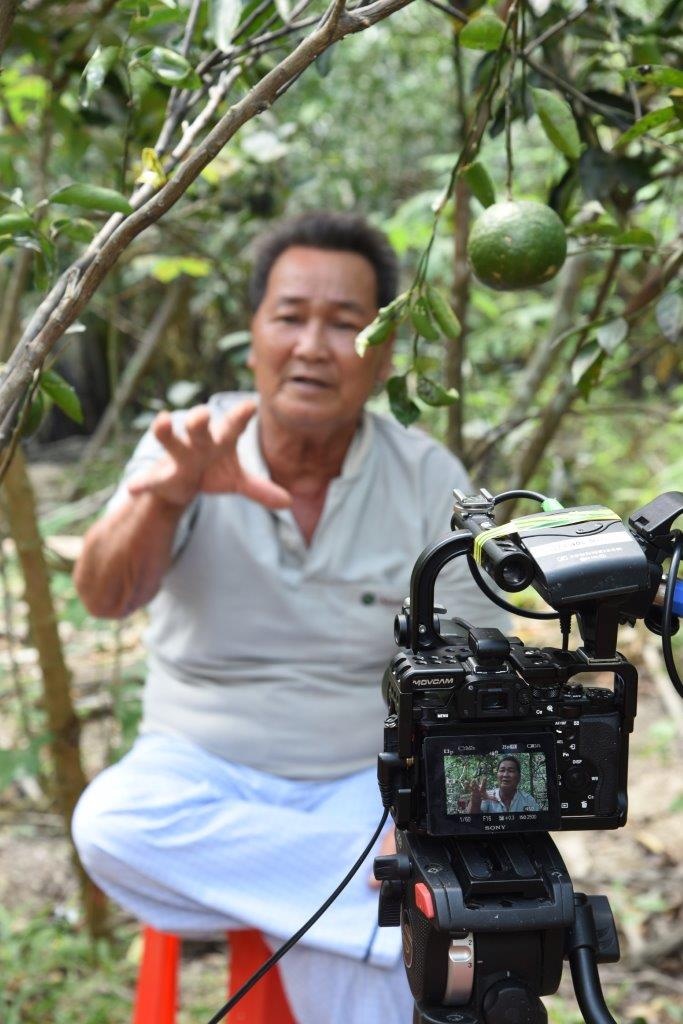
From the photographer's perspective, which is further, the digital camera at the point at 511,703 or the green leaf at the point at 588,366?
the green leaf at the point at 588,366

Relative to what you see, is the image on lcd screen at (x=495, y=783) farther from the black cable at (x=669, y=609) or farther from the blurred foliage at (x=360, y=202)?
the blurred foliage at (x=360, y=202)

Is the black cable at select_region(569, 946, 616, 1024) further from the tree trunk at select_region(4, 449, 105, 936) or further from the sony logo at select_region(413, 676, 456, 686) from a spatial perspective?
the tree trunk at select_region(4, 449, 105, 936)

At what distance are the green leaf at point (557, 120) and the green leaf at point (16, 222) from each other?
1.55ft

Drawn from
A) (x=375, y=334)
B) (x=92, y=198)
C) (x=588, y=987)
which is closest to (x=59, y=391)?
(x=92, y=198)

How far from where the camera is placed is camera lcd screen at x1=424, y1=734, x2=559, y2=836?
0.79 meters

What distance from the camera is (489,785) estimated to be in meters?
0.80

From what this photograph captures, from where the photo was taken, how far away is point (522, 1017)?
79 cm

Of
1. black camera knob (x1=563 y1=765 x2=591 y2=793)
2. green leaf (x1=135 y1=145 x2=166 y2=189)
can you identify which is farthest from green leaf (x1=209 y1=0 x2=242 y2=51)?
black camera knob (x1=563 y1=765 x2=591 y2=793)

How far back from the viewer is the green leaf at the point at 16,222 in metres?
0.84

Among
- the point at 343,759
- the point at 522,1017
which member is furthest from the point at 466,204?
the point at 522,1017

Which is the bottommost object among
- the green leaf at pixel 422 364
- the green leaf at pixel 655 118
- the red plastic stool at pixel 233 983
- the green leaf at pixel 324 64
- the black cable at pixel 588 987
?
the red plastic stool at pixel 233 983

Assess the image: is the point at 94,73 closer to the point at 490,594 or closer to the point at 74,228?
the point at 74,228

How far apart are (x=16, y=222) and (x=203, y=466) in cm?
58

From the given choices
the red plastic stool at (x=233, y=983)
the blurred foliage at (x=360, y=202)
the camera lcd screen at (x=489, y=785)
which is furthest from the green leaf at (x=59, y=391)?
the red plastic stool at (x=233, y=983)
